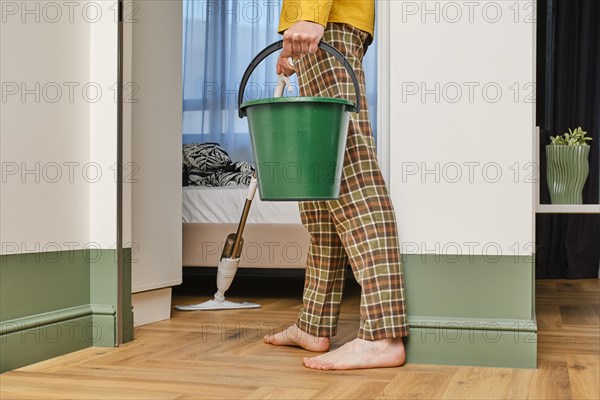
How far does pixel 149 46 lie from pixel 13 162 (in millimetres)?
800

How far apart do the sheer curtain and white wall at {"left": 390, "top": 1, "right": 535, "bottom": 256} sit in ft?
9.74

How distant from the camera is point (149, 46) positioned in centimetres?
249

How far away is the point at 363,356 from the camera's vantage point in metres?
1.81

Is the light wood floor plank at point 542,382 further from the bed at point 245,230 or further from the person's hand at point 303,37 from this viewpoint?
the bed at point 245,230

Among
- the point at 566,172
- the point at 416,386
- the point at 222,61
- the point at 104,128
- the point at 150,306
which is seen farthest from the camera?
the point at 222,61

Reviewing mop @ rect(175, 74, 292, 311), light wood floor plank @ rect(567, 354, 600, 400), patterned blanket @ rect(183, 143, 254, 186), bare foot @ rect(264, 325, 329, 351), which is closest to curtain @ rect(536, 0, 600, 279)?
patterned blanket @ rect(183, 143, 254, 186)

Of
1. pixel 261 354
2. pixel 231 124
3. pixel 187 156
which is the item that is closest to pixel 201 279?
Answer: pixel 187 156

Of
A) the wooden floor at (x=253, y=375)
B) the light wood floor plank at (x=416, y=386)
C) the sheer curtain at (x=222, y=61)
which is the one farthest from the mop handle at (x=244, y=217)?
the sheer curtain at (x=222, y=61)

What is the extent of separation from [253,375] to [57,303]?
0.60 m

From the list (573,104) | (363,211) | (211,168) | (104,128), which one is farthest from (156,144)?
(573,104)

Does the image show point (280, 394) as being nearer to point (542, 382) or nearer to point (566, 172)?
point (542, 382)

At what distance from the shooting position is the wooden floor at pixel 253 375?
1559 millimetres

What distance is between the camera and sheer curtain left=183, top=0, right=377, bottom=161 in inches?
Result: 192

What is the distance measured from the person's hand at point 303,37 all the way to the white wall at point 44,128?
653 millimetres
